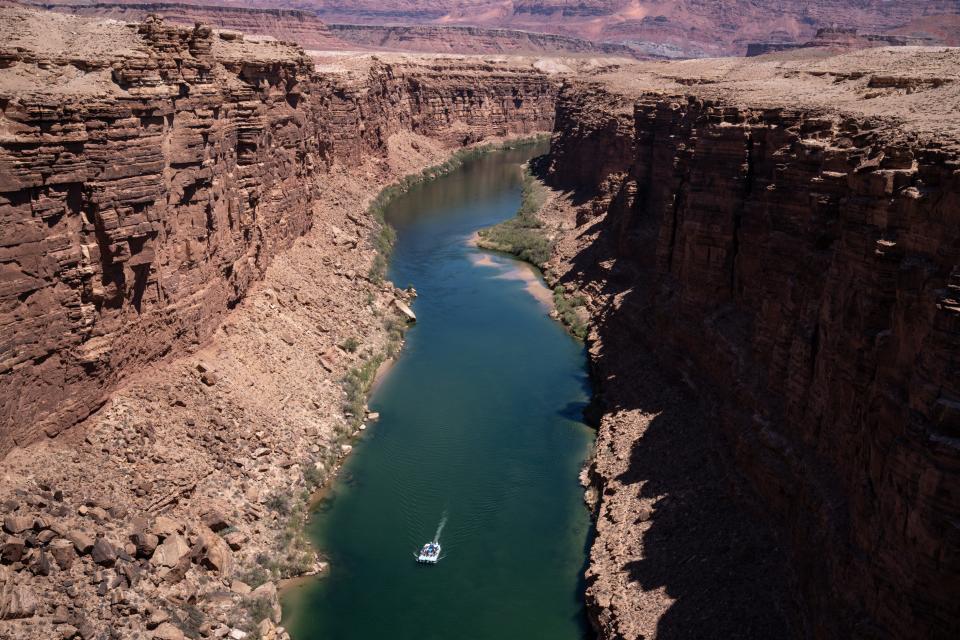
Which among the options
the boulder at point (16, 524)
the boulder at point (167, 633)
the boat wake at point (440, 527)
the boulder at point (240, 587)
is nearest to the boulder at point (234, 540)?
the boulder at point (240, 587)

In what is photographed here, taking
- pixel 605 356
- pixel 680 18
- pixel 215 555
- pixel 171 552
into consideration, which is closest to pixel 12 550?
pixel 171 552

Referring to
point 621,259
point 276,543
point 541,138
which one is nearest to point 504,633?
point 276,543

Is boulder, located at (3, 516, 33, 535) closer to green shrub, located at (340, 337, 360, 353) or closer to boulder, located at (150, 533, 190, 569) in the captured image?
boulder, located at (150, 533, 190, 569)

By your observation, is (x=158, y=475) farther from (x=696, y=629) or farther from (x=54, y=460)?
(x=696, y=629)

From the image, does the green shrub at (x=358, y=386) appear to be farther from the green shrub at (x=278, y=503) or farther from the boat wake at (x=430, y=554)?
the boat wake at (x=430, y=554)

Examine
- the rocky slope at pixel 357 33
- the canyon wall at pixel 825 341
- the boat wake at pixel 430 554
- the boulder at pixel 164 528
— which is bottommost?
the boat wake at pixel 430 554
